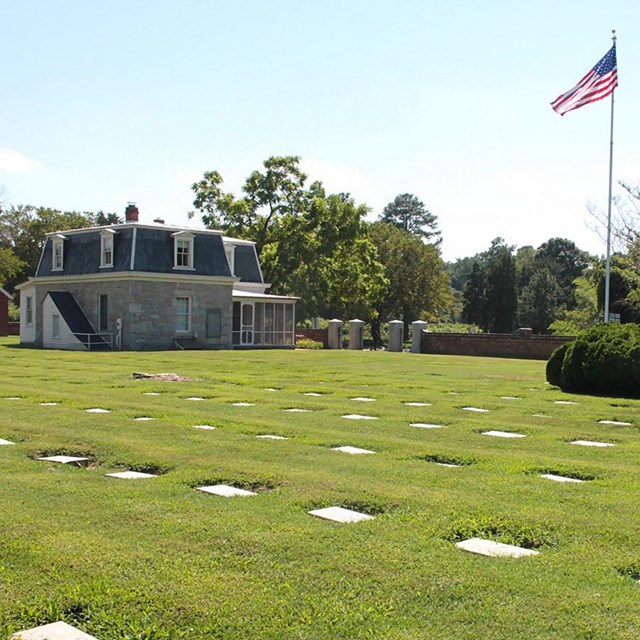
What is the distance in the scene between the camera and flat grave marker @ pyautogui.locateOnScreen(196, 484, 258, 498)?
19.6ft

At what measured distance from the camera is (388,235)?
221 feet

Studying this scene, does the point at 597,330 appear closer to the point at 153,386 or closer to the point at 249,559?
the point at 153,386

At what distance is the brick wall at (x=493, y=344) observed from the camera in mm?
33250

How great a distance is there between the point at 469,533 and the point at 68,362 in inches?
813

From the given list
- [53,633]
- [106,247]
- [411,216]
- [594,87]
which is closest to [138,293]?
[106,247]

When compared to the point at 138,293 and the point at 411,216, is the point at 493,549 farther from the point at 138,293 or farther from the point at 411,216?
the point at 411,216

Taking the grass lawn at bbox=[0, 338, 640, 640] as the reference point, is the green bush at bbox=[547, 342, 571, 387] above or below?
above

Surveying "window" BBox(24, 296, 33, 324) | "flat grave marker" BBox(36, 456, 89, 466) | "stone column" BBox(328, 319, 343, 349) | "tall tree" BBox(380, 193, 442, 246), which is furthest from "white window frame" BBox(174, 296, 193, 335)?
"tall tree" BBox(380, 193, 442, 246)

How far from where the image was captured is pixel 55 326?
36594 mm

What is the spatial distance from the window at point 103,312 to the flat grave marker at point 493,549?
105 feet

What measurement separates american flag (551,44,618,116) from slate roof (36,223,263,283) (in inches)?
630

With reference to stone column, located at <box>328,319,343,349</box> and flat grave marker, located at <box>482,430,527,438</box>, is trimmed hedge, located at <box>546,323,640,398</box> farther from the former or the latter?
stone column, located at <box>328,319,343,349</box>

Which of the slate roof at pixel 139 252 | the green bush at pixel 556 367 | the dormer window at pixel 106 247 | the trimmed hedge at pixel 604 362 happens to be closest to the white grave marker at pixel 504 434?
the trimmed hedge at pixel 604 362

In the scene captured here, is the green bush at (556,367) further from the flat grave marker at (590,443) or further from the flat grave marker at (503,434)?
the flat grave marker at (590,443)
